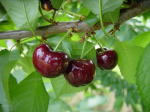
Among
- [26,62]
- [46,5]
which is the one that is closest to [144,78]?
[46,5]

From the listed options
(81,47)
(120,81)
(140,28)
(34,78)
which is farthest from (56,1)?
(120,81)

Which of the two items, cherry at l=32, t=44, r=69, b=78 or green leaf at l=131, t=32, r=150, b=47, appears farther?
green leaf at l=131, t=32, r=150, b=47

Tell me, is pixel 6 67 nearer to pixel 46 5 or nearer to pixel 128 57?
pixel 46 5

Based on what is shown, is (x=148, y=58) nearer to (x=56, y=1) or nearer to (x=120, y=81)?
(x=56, y=1)

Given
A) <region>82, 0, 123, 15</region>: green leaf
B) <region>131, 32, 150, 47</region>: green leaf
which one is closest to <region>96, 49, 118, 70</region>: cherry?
<region>131, 32, 150, 47</region>: green leaf

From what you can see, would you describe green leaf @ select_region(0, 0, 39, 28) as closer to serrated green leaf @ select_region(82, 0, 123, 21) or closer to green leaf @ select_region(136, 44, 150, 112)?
serrated green leaf @ select_region(82, 0, 123, 21)

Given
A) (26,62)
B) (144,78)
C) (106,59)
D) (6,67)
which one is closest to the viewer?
(144,78)

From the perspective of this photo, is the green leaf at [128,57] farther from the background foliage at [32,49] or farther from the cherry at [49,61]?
the cherry at [49,61]
